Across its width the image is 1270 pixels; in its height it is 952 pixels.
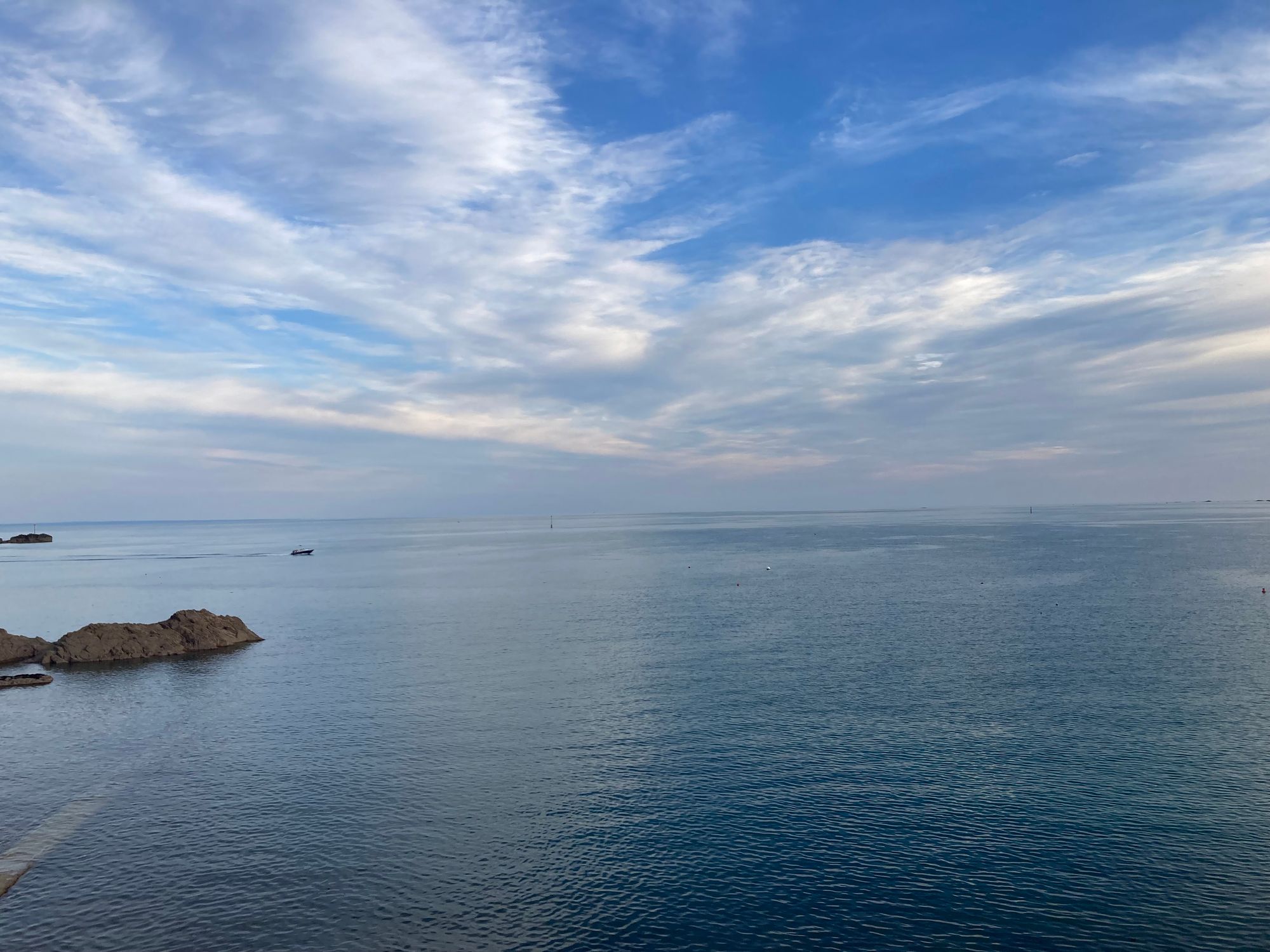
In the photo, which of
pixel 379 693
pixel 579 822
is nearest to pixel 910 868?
pixel 579 822

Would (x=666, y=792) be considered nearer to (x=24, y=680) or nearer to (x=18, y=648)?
(x=24, y=680)

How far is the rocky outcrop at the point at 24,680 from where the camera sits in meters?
85.8

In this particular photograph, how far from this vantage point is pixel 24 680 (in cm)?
8712

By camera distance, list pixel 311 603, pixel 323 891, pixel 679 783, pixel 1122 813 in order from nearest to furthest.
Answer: pixel 323 891
pixel 1122 813
pixel 679 783
pixel 311 603

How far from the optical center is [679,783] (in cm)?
5381

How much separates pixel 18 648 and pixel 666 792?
91158mm

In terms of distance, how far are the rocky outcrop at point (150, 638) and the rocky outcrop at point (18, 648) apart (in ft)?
5.58

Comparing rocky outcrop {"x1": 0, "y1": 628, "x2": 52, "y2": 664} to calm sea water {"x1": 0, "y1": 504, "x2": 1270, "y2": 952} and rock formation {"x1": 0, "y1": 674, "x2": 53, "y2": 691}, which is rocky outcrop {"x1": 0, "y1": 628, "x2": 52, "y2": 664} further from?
calm sea water {"x1": 0, "y1": 504, "x2": 1270, "y2": 952}

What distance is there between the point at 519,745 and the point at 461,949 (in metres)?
26.7

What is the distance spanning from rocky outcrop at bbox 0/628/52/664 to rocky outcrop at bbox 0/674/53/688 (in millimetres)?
10704

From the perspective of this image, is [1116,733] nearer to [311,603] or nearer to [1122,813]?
[1122,813]

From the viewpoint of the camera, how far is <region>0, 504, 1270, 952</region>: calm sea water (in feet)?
124

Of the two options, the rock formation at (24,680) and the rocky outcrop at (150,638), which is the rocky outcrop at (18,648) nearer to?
the rocky outcrop at (150,638)

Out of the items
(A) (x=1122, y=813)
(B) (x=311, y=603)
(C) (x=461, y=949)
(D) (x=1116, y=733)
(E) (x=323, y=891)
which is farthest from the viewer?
(B) (x=311, y=603)
